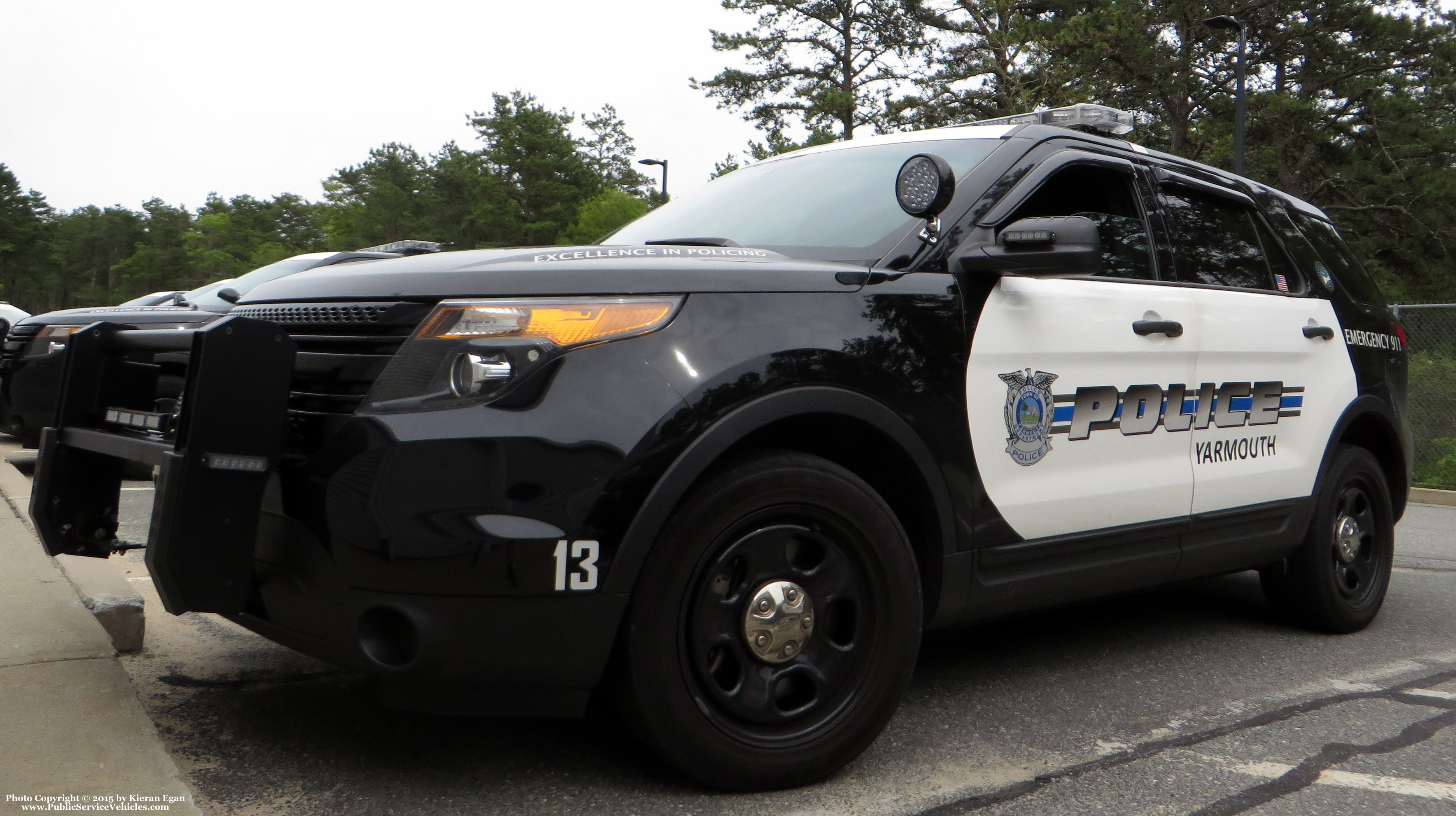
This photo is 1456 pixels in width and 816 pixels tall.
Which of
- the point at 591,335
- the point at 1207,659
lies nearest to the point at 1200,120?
the point at 1207,659

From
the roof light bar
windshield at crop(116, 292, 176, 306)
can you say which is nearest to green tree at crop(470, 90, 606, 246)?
windshield at crop(116, 292, 176, 306)

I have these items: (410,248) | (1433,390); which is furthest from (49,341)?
(1433,390)

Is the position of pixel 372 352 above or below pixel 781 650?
above

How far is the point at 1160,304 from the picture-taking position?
148 inches

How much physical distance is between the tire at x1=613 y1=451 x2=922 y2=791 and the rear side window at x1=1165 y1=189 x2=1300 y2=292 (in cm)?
178

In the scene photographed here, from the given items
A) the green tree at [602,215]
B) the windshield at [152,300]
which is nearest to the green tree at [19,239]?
the green tree at [602,215]

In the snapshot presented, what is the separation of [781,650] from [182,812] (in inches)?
51.0

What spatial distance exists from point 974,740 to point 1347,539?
239 centimetres

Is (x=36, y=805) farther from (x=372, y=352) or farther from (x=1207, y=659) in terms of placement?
(x=1207, y=659)

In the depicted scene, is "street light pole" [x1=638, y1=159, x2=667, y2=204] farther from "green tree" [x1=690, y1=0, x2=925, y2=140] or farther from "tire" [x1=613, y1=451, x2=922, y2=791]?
"tire" [x1=613, y1=451, x2=922, y2=791]

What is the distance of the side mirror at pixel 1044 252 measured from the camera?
315 cm

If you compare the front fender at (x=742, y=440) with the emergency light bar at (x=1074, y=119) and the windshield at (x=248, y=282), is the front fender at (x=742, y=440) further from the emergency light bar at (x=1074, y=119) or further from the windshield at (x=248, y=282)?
the windshield at (x=248, y=282)

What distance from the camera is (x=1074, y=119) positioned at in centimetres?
399

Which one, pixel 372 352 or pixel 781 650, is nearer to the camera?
pixel 372 352
